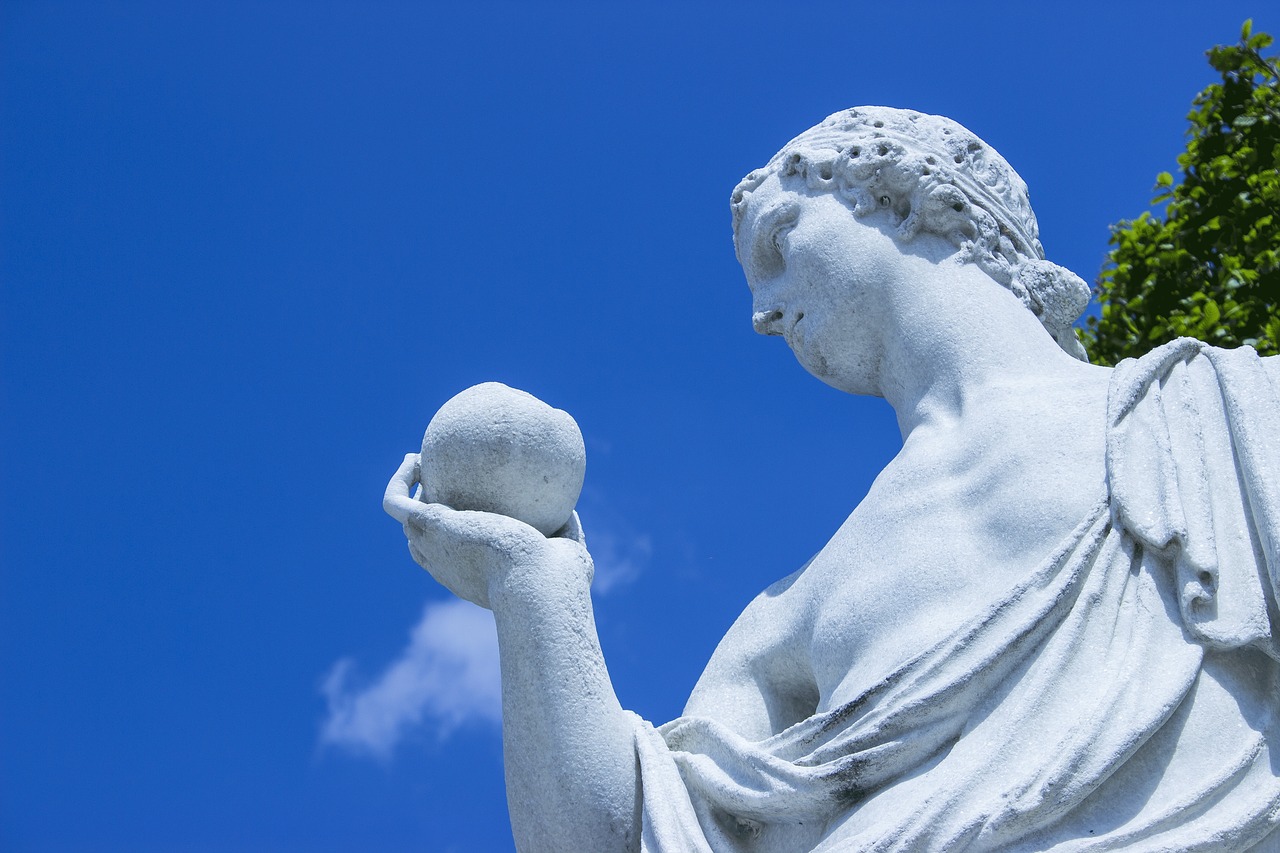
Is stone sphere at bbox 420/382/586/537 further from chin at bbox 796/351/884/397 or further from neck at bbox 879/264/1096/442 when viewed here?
neck at bbox 879/264/1096/442

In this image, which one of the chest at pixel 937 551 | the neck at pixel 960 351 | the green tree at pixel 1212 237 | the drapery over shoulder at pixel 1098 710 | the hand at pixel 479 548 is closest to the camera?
the drapery over shoulder at pixel 1098 710

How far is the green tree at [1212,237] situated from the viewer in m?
10.4

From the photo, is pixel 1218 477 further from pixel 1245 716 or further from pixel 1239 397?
pixel 1245 716

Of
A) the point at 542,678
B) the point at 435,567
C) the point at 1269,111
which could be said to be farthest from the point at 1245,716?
the point at 1269,111

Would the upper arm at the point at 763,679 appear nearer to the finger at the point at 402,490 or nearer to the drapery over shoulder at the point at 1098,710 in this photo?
the drapery over shoulder at the point at 1098,710

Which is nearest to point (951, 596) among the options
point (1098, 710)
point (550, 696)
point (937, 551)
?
point (937, 551)

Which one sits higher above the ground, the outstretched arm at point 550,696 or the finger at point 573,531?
the finger at point 573,531

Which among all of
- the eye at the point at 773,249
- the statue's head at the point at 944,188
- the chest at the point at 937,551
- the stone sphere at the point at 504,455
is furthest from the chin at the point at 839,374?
the stone sphere at the point at 504,455

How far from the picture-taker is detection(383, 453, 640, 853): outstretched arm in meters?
4.86

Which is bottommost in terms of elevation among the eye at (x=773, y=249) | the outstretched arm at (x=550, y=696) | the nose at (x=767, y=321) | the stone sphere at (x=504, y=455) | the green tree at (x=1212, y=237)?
the outstretched arm at (x=550, y=696)

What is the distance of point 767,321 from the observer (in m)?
6.05

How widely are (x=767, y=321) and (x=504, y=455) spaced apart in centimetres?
130

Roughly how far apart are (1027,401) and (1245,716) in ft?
4.12

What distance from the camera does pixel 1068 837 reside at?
4.14 metres
